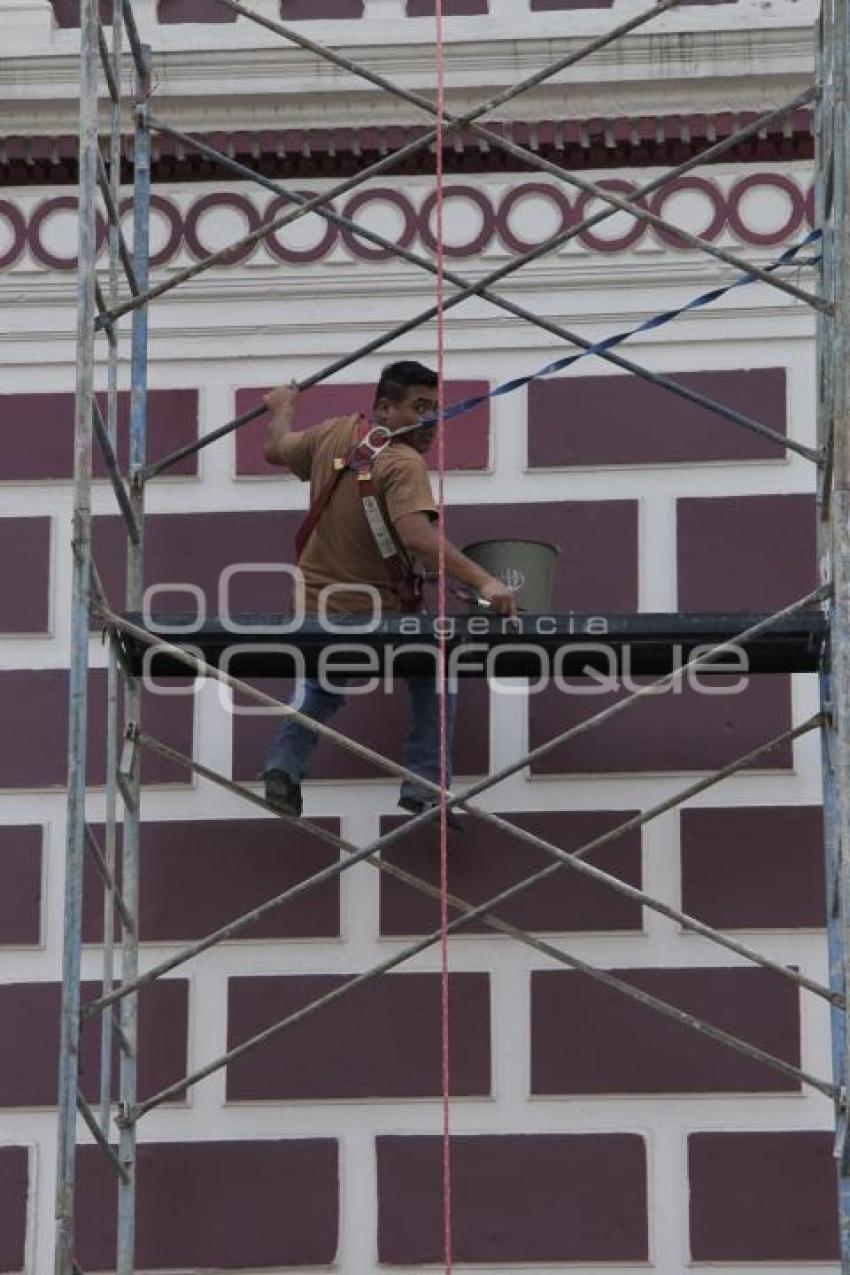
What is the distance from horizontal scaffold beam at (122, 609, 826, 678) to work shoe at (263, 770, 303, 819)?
13.9 inches

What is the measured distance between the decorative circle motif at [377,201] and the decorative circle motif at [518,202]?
0.95 feet

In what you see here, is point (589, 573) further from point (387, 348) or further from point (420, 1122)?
point (420, 1122)

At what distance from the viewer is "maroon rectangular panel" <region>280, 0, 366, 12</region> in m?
14.3

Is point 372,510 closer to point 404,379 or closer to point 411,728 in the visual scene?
point 404,379

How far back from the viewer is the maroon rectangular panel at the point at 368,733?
44.1 ft

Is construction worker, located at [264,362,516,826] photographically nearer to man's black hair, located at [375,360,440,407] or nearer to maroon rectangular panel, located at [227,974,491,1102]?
man's black hair, located at [375,360,440,407]

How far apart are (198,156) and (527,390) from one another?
4.34ft

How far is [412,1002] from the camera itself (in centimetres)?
1322

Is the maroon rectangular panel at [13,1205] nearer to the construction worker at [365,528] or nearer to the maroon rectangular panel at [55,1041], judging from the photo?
the maroon rectangular panel at [55,1041]

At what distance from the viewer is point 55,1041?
13.2 m

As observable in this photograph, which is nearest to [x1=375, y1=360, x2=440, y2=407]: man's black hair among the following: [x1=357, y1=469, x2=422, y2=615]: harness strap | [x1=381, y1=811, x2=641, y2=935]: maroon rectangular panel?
[x1=357, y1=469, x2=422, y2=615]: harness strap

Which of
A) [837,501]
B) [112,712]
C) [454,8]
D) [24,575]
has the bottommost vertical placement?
[112,712]

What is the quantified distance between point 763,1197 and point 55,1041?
2.21m

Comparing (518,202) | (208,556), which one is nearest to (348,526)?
(208,556)
